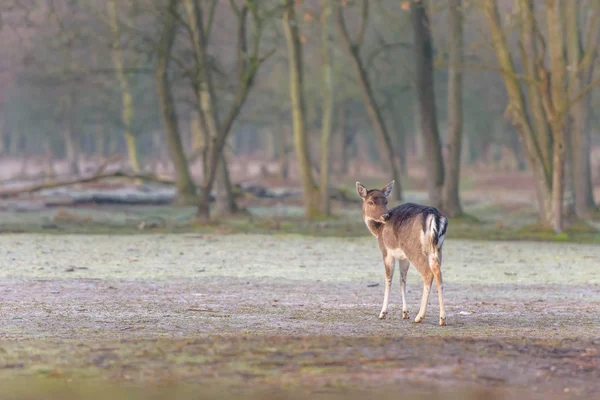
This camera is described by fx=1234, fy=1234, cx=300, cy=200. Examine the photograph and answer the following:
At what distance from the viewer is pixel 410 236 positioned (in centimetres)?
1295

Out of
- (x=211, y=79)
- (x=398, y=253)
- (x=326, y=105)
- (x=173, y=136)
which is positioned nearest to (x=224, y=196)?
(x=211, y=79)

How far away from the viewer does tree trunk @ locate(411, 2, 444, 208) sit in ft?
104

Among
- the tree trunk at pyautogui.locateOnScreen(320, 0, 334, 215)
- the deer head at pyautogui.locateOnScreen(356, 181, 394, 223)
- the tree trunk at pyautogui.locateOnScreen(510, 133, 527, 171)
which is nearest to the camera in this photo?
the deer head at pyautogui.locateOnScreen(356, 181, 394, 223)

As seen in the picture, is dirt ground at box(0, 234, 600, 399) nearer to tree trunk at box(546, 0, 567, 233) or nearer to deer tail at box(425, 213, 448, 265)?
deer tail at box(425, 213, 448, 265)

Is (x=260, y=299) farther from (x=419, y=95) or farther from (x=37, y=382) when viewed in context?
(x=419, y=95)

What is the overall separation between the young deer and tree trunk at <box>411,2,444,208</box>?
58.2 feet

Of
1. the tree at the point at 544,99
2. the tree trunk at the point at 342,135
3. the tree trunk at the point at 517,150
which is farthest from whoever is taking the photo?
the tree trunk at the point at 517,150

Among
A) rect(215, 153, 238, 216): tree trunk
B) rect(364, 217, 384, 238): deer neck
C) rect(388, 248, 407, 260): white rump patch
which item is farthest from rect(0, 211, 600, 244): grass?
rect(388, 248, 407, 260): white rump patch

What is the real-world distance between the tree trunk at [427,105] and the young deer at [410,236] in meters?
17.7

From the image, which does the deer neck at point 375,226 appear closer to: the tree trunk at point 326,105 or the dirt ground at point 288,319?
the dirt ground at point 288,319

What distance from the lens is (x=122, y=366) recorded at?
9172 millimetres

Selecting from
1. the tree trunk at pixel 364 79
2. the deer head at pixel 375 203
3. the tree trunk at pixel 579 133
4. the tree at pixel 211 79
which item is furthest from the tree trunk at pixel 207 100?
the deer head at pixel 375 203

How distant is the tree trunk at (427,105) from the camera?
31562 millimetres

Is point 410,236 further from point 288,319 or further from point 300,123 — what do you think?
point 300,123
